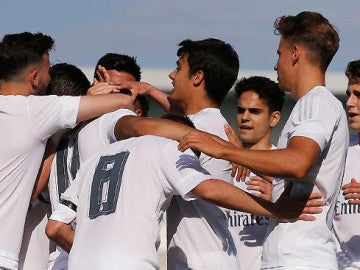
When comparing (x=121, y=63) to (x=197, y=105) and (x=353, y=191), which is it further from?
(x=353, y=191)

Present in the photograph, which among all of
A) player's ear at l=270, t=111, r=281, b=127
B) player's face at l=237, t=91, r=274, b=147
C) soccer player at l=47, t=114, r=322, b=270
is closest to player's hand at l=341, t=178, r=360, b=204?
soccer player at l=47, t=114, r=322, b=270

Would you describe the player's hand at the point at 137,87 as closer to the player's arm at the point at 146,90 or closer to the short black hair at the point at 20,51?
the player's arm at the point at 146,90

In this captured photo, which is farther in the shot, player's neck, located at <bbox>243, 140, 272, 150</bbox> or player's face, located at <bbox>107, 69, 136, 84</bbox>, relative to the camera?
player's neck, located at <bbox>243, 140, 272, 150</bbox>

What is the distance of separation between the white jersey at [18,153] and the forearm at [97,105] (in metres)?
0.15

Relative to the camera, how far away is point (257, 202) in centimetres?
737

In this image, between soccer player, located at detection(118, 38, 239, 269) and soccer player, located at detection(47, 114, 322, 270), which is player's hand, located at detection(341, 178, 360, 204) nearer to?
soccer player, located at detection(118, 38, 239, 269)

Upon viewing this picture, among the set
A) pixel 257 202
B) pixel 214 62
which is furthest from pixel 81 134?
pixel 257 202

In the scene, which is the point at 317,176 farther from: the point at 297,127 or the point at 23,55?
the point at 23,55

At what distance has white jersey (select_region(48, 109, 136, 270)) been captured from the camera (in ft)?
26.2

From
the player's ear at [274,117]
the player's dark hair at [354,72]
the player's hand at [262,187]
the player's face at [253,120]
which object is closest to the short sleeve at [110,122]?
the player's hand at [262,187]

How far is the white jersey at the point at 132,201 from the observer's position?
701 cm

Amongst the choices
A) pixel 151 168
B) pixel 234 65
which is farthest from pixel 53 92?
pixel 151 168

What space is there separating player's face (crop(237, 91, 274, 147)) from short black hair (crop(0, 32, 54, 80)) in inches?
104

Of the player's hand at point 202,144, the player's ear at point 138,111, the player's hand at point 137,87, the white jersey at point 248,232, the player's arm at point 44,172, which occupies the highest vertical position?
the player's hand at point 137,87
